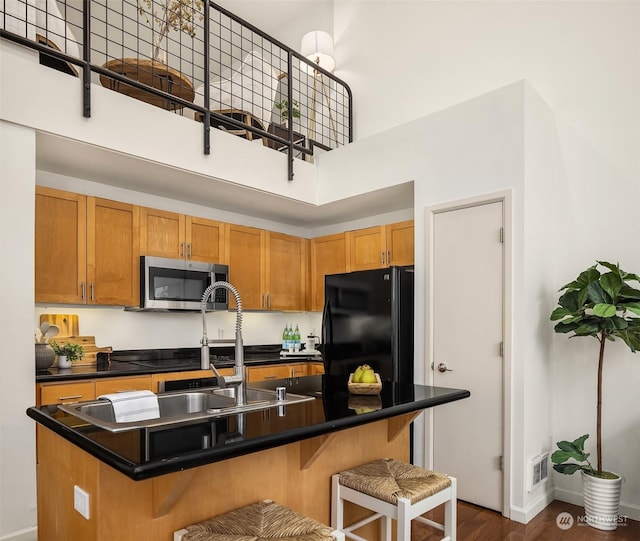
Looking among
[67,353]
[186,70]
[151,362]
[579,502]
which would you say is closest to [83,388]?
[67,353]

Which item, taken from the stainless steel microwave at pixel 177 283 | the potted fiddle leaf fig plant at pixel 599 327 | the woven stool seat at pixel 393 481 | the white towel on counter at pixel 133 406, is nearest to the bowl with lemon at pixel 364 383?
the woven stool seat at pixel 393 481

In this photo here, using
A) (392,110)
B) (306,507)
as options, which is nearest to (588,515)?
(306,507)

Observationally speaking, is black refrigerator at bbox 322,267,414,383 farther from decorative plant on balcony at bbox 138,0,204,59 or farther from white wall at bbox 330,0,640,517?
decorative plant on balcony at bbox 138,0,204,59

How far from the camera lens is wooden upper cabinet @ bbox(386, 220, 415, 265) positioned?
438cm

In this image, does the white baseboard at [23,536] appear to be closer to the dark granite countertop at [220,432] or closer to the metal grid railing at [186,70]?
the dark granite countertop at [220,432]

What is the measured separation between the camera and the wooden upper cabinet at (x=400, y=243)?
Result: 4.38 meters

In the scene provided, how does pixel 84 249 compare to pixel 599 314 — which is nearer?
pixel 599 314

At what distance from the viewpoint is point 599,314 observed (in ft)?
8.80

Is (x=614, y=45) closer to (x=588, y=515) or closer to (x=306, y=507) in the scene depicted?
(x=588, y=515)

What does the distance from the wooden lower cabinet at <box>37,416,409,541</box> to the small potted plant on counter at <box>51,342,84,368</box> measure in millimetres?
1581

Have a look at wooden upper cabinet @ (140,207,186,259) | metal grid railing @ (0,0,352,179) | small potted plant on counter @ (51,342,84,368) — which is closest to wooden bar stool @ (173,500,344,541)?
small potted plant on counter @ (51,342,84,368)

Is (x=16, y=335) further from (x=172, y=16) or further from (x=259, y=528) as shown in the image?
(x=172, y=16)

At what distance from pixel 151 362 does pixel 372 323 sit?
1984 millimetres

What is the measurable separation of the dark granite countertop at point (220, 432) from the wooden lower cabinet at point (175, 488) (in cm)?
8
